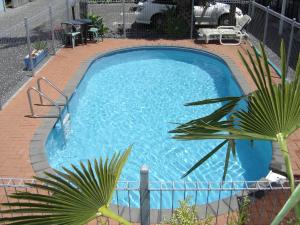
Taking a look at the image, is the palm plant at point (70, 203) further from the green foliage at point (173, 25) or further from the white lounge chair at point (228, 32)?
the green foliage at point (173, 25)

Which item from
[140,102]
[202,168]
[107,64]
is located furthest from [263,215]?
[107,64]

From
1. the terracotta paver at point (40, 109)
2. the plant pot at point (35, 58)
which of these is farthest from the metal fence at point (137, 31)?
Result: the terracotta paver at point (40, 109)

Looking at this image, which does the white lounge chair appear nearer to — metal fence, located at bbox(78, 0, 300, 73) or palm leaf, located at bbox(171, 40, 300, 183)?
metal fence, located at bbox(78, 0, 300, 73)

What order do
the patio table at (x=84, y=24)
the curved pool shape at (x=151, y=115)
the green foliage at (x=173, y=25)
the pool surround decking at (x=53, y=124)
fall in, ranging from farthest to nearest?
1. the green foliage at (x=173, y=25)
2. the patio table at (x=84, y=24)
3. the curved pool shape at (x=151, y=115)
4. the pool surround decking at (x=53, y=124)

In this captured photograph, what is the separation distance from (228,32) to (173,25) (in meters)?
2.57

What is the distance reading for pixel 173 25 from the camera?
15.7m

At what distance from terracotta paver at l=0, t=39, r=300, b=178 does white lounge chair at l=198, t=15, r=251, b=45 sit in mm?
457

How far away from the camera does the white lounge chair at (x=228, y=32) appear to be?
1434cm

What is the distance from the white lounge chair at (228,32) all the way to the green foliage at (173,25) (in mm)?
941

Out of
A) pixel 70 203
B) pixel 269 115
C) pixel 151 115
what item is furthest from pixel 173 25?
pixel 70 203

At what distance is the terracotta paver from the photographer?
642cm

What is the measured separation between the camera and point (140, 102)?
34.0 ft

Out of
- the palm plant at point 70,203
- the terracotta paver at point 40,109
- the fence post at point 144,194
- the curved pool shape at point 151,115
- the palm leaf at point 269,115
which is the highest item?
the palm leaf at point 269,115

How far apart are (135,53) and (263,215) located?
35.1 feet
